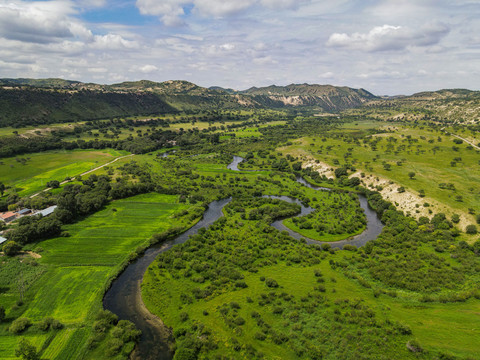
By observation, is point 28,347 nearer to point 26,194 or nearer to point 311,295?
point 311,295

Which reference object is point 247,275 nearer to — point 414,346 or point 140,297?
point 140,297

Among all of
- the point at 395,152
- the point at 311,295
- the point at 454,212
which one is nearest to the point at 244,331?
the point at 311,295

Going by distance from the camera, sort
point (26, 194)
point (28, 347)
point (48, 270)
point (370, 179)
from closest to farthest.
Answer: point (28, 347) < point (48, 270) < point (26, 194) < point (370, 179)

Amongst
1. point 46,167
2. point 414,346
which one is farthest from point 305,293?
point 46,167

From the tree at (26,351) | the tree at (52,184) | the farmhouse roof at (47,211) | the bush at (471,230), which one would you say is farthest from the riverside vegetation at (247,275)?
the tree at (52,184)

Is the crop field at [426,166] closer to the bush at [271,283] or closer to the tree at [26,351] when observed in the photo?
the bush at [271,283]
